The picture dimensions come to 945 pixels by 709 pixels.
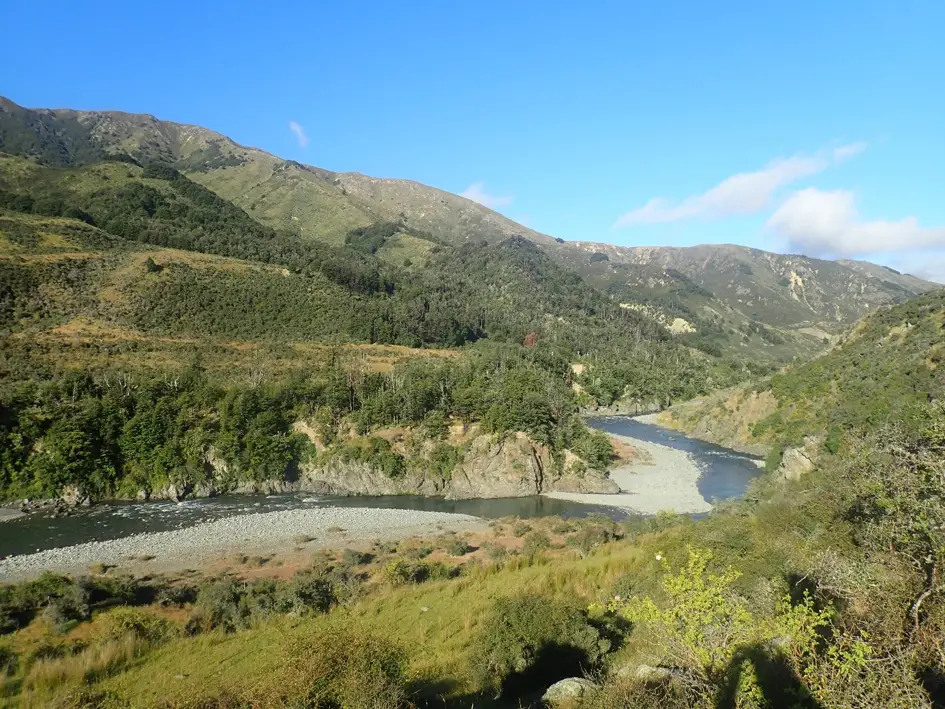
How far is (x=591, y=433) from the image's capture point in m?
53.2

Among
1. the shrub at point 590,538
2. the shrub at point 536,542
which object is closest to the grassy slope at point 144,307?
the shrub at point 536,542

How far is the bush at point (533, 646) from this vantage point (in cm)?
943

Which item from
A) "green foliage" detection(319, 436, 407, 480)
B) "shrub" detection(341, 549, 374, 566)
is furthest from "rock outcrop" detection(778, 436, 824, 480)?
"green foliage" detection(319, 436, 407, 480)

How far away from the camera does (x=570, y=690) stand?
783cm

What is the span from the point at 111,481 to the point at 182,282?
1794 inches

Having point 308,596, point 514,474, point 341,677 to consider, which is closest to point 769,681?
point 341,677

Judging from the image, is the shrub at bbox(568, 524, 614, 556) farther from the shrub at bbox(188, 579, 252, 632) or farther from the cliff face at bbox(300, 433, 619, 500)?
the cliff face at bbox(300, 433, 619, 500)

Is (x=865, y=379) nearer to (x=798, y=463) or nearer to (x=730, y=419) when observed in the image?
(x=730, y=419)

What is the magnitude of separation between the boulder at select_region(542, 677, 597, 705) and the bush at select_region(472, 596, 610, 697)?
1.02m

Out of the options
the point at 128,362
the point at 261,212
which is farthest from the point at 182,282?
the point at 261,212

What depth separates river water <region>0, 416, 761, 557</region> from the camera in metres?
31.2

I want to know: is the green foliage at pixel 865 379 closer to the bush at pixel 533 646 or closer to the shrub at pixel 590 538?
the shrub at pixel 590 538

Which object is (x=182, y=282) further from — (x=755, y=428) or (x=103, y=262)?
(x=755, y=428)

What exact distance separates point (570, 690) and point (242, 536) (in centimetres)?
2966
